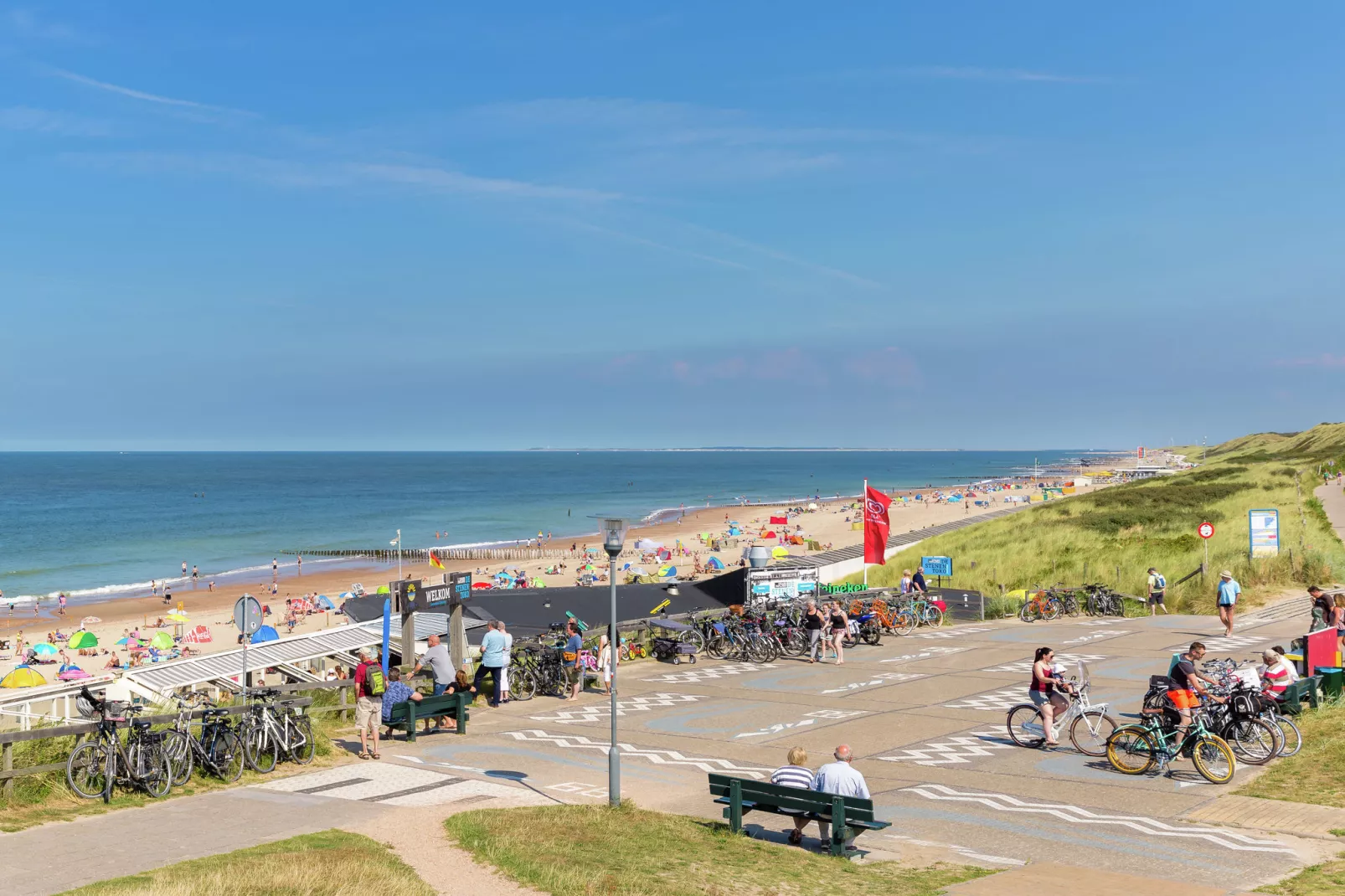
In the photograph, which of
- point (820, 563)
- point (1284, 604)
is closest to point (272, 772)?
point (1284, 604)

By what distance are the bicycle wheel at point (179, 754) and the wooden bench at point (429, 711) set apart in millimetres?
3775

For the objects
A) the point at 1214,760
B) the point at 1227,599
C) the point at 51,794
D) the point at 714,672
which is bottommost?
the point at 714,672

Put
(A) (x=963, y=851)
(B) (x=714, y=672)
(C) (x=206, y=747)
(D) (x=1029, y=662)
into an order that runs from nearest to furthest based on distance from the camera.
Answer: (A) (x=963, y=851), (C) (x=206, y=747), (B) (x=714, y=672), (D) (x=1029, y=662)

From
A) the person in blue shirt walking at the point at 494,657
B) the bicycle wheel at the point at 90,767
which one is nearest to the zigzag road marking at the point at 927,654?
the person in blue shirt walking at the point at 494,657

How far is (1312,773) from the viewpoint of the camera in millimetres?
14047

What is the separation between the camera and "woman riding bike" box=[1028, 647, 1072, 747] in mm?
16516

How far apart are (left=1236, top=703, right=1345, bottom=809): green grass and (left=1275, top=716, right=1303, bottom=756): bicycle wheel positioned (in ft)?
0.32

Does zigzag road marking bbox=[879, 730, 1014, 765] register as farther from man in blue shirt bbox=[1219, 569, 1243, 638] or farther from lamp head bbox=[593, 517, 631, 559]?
man in blue shirt bbox=[1219, 569, 1243, 638]

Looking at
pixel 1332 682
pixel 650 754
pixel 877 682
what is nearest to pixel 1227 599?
pixel 1332 682

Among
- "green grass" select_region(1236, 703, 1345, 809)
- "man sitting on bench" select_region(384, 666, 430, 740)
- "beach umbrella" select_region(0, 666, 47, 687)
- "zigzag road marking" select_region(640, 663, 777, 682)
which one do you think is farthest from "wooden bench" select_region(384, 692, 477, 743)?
"beach umbrella" select_region(0, 666, 47, 687)

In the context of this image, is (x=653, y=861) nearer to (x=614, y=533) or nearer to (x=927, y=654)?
(x=614, y=533)

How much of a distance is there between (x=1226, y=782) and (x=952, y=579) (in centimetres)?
2650

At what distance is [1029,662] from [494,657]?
1218 centimetres

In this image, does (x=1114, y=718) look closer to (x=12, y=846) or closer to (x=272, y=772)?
(x=272, y=772)
